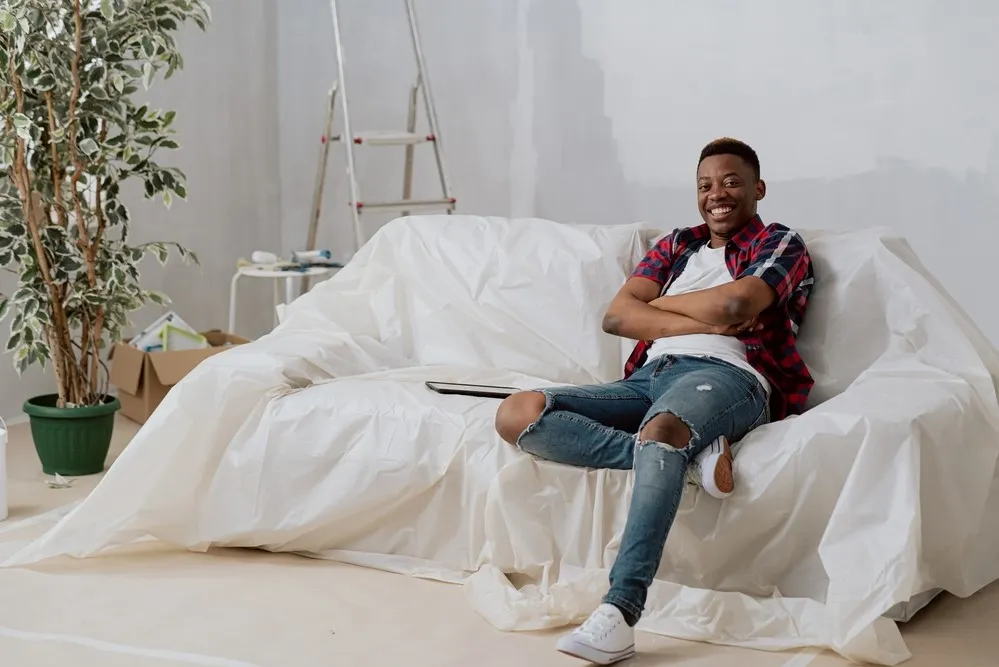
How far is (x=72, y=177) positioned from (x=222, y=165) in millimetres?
1614

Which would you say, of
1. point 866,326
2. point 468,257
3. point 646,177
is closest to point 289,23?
point 646,177

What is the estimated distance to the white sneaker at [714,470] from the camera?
7.11 ft

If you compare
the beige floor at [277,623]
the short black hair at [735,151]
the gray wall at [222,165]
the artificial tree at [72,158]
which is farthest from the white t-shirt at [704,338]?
the gray wall at [222,165]

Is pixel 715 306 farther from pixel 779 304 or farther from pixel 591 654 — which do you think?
pixel 591 654

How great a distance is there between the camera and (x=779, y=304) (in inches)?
98.8

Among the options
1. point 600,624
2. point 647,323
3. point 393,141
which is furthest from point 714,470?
point 393,141

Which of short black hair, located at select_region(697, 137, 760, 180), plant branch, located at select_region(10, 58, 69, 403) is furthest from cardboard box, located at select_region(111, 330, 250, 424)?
short black hair, located at select_region(697, 137, 760, 180)

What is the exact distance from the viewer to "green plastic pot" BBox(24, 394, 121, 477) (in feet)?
10.9

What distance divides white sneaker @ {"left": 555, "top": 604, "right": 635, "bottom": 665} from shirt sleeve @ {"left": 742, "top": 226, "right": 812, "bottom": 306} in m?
0.82

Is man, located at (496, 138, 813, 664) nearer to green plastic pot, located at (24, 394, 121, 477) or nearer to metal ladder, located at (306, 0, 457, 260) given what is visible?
green plastic pot, located at (24, 394, 121, 477)

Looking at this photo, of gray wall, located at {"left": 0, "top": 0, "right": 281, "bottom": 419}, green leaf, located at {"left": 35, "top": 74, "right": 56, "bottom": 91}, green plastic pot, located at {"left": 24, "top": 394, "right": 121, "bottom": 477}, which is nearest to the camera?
green leaf, located at {"left": 35, "top": 74, "right": 56, "bottom": 91}

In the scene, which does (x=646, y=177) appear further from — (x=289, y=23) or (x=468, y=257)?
(x=289, y=23)

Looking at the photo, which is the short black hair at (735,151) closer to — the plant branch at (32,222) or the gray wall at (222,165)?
the plant branch at (32,222)

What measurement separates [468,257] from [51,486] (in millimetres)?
1360
